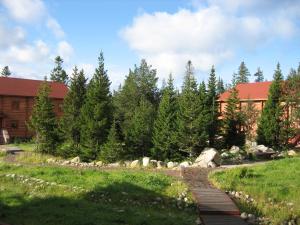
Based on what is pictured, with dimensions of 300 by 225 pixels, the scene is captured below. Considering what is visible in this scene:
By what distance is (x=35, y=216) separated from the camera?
1300 cm

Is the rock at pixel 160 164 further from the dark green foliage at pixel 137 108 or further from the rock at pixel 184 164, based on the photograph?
the dark green foliage at pixel 137 108

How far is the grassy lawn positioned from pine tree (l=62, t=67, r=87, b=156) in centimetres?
1117

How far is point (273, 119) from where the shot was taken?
33812 millimetres

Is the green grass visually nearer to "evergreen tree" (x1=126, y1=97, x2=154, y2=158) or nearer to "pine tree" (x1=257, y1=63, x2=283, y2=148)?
"evergreen tree" (x1=126, y1=97, x2=154, y2=158)

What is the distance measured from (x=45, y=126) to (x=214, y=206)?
17.2 m

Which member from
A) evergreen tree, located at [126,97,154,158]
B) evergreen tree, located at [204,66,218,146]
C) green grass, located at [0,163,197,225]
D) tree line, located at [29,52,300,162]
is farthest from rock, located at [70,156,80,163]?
evergreen tree, located at [204,66,218,146]

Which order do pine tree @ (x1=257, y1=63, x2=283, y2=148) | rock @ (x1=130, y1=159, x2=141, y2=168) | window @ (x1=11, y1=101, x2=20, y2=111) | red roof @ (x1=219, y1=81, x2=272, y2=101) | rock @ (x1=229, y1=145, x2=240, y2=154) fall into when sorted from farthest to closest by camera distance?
red roof @ (x1=219, y1=81, x2=272, y2=101)
window @ (x1=11, y1=101, x2=20, y2=111)
pine tree @ (x1=257, y1=63, x2=283, y2=148)
rock @ (x1=229, y1=145, x2=240, y2=154)
rock @ (x1=130, y1=159, x2=141, y2=168)

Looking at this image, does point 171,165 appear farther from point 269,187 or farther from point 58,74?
point 58,74

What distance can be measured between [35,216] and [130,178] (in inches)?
244

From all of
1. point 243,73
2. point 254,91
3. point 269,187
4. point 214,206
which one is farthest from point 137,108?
point 243,73

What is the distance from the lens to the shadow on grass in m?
12.7

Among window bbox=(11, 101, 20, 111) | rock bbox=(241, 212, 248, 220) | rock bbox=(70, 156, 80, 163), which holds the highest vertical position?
window bbox=(11, 101, 20, 111)

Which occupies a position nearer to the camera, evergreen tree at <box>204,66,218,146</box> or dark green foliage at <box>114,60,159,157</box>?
dark green foliage at <box>114,60,159,157</box>

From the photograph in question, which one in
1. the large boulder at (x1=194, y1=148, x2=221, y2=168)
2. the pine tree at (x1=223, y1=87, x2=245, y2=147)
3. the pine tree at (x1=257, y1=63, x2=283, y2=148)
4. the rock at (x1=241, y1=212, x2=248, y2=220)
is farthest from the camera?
the pine tree at (x1=257, y1=63, x2=283, y2=148)
